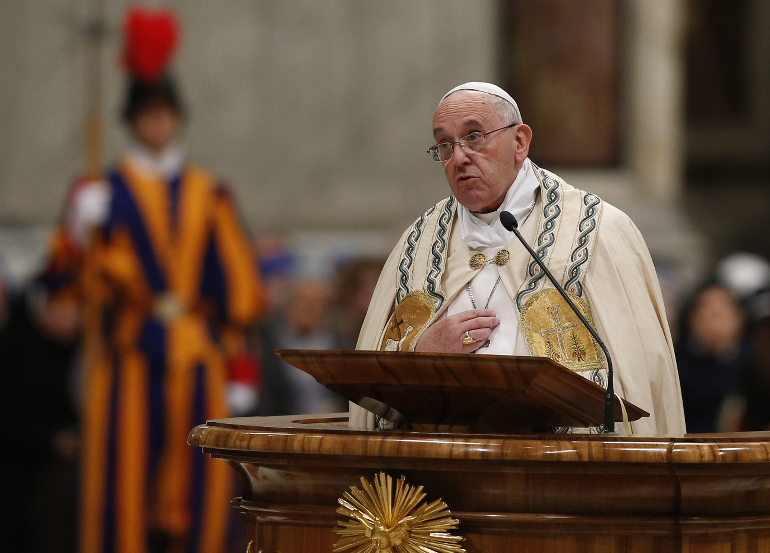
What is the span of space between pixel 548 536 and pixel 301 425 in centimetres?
68

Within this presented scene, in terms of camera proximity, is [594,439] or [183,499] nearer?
[594,439]

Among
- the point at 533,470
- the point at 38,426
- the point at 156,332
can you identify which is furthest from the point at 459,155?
the point at 38,426

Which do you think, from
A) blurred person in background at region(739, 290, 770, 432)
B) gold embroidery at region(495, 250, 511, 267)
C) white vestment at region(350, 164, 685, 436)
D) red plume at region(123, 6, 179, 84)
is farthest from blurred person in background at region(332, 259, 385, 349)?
gold embroidery at region(495, 250, 511, 267)

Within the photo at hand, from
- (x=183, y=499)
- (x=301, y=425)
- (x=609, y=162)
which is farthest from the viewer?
(x=609, y=162)

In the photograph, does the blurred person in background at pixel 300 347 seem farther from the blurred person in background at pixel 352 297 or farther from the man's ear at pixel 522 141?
the man's ear at pixel 522 141

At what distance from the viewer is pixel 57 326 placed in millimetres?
7859

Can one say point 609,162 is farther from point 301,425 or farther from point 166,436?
point 301,425

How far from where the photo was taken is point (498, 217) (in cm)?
→ 385

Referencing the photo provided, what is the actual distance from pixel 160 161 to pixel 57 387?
1454mm

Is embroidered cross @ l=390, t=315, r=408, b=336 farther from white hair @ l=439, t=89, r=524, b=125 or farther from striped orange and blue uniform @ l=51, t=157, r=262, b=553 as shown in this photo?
striped orange and blue uniform @ l=51, t=157, r=262, b=553

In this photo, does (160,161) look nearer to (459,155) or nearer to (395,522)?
(459,155)

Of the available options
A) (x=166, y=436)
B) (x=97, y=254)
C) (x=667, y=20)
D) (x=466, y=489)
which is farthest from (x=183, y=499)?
(x=667, y=20)

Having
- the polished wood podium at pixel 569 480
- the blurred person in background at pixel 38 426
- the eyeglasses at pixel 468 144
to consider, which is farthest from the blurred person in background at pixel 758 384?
the polished wood podium at pixel 569 480

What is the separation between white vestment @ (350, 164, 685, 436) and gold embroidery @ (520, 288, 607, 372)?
0.02 meters
